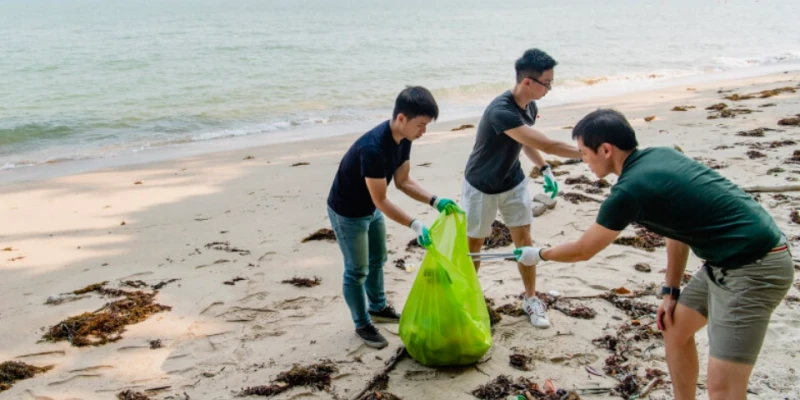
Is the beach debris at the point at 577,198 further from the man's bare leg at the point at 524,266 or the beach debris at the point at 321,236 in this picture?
the beach debris at the point at 321,236

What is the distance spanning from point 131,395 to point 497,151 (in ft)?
7.98

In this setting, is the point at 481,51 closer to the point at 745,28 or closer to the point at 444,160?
the point at 745,28

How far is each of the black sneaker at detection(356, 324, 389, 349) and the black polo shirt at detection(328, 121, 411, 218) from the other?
2.39 ft

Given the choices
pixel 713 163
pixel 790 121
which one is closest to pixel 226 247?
pixel 713 163

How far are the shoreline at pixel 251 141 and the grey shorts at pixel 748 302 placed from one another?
860 centimetres

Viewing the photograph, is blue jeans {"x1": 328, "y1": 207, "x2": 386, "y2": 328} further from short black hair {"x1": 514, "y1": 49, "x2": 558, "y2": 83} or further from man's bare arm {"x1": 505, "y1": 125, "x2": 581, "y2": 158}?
short black hair {"x1": 514, "y1": 49, "x2": 558, "y2": 83}

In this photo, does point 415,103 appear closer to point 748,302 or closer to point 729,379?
point 748,302

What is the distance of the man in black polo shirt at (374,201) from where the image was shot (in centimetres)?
323

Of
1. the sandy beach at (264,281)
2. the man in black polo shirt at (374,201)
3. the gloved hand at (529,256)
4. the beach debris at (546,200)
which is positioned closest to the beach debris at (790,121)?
the sandy beach at (264,281)

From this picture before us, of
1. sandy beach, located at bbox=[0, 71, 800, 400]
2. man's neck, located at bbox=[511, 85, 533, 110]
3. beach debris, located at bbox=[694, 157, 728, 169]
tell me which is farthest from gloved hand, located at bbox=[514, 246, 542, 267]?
beach debris, located at bbox=[694, 157, 728, 169]

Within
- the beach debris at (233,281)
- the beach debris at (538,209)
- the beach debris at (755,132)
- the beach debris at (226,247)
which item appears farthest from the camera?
the beach debris at (755,132)

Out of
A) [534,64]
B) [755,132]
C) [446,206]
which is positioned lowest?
[755,132]

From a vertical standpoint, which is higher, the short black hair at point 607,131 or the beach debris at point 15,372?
the short black hair at point 607,131

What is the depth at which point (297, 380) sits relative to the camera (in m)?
3.34
